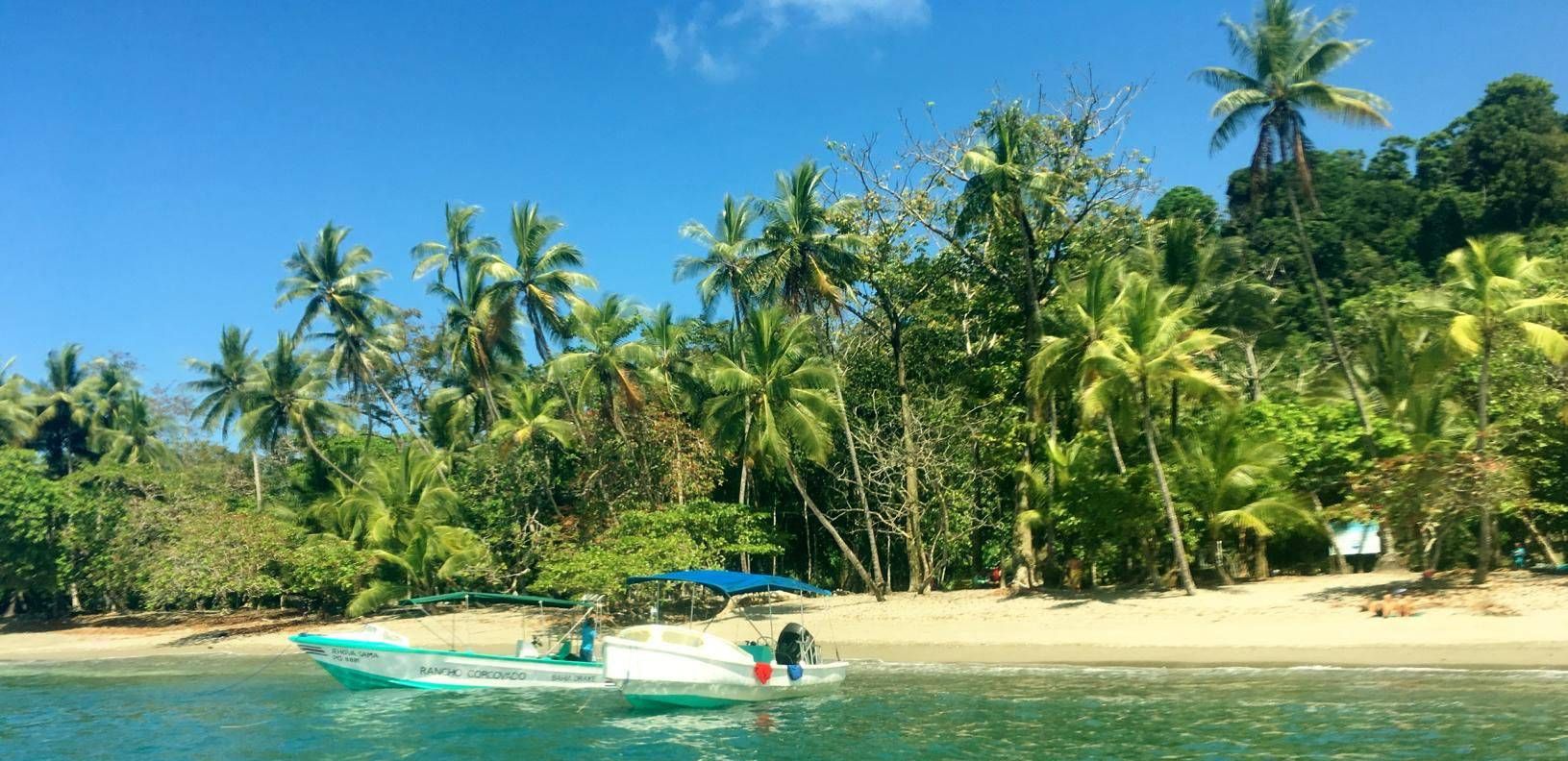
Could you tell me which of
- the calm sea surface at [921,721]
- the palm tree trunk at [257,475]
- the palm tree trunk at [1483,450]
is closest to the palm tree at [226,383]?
the palm tree trunk at [257,475]

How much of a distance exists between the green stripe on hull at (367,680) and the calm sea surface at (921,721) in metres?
0.21

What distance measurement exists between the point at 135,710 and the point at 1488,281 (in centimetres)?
2904

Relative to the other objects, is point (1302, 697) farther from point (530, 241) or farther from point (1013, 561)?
point (530, 241)

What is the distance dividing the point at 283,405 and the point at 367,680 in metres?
20.1

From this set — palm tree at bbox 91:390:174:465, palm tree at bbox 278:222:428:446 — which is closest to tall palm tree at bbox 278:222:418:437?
palm tree at bbox 278:222:428:446

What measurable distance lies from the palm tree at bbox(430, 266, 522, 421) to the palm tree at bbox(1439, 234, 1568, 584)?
25.7 meters

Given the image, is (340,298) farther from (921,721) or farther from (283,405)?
(921,721)

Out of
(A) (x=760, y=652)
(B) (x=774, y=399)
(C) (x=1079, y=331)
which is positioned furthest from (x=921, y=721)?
(B) (x=774, y=399)

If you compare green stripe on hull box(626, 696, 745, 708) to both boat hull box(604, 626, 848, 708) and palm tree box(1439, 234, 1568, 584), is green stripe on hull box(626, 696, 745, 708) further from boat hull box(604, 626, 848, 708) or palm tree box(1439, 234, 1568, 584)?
palm tree box(1439, 234, 1568, 584)

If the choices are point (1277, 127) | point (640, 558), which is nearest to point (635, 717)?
point (640, 558)

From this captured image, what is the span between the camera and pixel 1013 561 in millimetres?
29906

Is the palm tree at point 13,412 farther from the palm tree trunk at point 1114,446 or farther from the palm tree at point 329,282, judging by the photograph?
the palm tree trunk at point 1114,446

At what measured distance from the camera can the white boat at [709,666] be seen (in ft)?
60.4

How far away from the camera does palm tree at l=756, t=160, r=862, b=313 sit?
3133 cm
